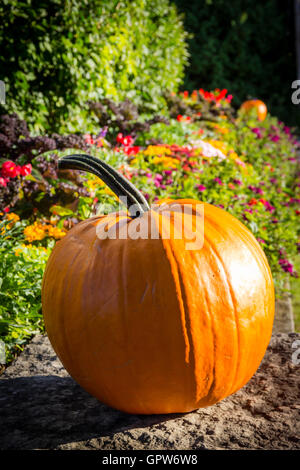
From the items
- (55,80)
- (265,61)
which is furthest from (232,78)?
(55,80)

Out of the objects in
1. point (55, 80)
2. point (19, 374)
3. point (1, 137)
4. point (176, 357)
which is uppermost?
point (55, 80)

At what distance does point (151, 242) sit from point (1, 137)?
8.50 ft

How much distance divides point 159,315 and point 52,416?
1.89 ft

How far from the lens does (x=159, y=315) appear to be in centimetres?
144

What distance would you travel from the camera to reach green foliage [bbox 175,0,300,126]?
33.8ft

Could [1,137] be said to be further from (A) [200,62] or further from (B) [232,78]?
(B) [232,78]

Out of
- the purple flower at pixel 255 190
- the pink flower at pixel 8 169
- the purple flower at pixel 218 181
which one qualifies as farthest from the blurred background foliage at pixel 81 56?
the purple flower at pixel 255 190

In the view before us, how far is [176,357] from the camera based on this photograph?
57.3 inches

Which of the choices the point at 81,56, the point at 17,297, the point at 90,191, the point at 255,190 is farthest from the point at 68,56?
the point at 17,297

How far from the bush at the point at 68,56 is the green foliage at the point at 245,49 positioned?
4.56 metres

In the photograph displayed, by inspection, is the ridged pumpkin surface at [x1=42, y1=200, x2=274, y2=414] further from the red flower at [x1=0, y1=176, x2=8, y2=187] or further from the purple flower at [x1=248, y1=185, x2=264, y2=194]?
the purple flower at [x1=248, y1=185, x2=264, y2=194]

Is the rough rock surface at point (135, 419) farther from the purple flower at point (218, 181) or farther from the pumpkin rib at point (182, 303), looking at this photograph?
the purple flower at point (218, 181)

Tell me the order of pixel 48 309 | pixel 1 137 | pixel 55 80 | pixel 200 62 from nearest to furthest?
pixel 48 309
pixel 1 137
pixel 55 80
pixel 200 62

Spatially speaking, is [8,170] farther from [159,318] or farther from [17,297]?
[159,318]
